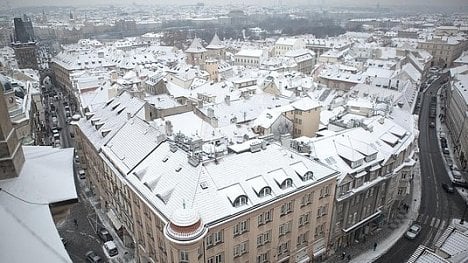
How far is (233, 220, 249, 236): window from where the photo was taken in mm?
38812

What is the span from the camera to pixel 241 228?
3934 centimetres

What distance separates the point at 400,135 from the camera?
195 ft

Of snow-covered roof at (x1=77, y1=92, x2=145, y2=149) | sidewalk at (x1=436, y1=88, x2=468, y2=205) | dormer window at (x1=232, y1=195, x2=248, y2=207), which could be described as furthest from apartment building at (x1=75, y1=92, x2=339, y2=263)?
sidewalk at (x1=436, y1=88, x2=468, y2=205)

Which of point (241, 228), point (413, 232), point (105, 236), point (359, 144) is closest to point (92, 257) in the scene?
point (105, 236)

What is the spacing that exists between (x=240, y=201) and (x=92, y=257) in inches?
1082

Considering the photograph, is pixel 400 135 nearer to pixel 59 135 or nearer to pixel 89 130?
pixel 89 130

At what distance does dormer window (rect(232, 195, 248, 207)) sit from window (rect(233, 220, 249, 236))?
Answer: 210 cm

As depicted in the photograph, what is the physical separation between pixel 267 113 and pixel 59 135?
2501 inches

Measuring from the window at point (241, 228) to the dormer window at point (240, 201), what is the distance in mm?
2102

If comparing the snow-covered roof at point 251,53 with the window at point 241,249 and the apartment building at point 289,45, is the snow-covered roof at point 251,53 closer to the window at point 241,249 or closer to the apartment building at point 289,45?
the apartment building at point 289,45

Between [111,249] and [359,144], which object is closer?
[111,249]

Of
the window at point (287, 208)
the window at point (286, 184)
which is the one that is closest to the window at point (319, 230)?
the window at point (287, 208)

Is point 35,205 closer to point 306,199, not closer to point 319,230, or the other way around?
point 306,199

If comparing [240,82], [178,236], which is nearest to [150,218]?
[178,236]
